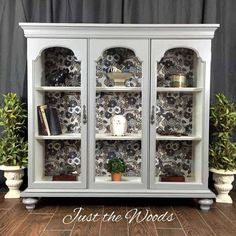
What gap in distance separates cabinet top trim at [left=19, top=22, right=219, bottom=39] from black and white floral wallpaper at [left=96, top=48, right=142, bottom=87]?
0.35m

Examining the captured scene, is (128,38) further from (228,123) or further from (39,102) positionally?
(228,123)

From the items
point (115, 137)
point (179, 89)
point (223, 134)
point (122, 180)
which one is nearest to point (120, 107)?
point (115, 137)

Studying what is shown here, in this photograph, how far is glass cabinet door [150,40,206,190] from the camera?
2717 millimetres

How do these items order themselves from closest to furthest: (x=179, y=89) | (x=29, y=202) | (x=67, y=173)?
1. (x=29, y=202)
2. (x=179, y=89)
3. (x=67, y=173)

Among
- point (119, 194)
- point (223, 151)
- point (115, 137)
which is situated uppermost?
point (115, 137)

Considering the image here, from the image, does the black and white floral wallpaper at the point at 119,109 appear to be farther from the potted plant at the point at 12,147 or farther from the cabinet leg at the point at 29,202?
the cabinet leg at the point at 29,202

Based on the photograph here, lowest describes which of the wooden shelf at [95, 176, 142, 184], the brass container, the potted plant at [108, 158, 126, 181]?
the wooden shelf at [95, 176, 142, 184]

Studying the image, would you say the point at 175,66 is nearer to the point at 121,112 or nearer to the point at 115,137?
the point at 121,112

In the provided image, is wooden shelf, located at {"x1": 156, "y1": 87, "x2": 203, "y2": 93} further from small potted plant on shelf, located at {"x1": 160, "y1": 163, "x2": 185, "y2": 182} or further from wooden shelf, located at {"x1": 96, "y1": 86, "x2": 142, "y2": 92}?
small potted plant on shelf, located at {"x1": 160, "y1": 163, "x2": 185, "y2": 182}

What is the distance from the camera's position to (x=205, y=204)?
2.68 metres

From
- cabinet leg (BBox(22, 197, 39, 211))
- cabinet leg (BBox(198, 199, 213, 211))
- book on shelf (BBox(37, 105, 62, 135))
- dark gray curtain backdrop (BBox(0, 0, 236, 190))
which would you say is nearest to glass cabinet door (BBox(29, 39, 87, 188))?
book on shelf (BBox(37, 105, 62, 135))

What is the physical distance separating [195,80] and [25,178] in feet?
6.21

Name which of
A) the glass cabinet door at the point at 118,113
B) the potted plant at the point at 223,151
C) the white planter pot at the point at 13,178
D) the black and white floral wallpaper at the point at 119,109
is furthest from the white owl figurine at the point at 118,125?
the white planter pot at the point at 13,178

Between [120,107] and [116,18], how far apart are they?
876mm
